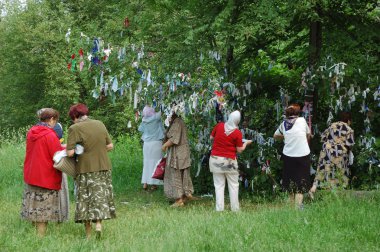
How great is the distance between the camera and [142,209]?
971 centimetres

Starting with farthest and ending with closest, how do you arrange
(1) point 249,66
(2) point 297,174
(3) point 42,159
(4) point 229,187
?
(1) point 249,66, (4) point 229,187, (2) point 297,174, (3) point 42,159

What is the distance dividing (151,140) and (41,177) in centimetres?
447

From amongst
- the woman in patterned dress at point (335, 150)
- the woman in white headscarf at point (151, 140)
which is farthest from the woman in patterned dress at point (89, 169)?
the woman in white headscarf at point (151, 140)

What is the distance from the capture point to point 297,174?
8852 millimetres

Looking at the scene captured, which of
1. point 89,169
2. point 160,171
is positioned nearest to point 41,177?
point 89,169

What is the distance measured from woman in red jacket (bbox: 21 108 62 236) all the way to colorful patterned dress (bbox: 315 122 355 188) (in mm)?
4322

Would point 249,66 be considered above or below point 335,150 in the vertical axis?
above

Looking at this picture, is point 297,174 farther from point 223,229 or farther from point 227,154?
point 223,229

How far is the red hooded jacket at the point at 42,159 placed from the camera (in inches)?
283

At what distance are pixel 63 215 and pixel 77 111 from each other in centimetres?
179

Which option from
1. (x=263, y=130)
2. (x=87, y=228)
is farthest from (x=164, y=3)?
(x=87, y=228)

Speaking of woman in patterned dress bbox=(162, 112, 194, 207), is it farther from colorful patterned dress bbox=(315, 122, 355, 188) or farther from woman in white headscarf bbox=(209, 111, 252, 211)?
colorful patterned dress bbox=(315, 122, 355, 188)

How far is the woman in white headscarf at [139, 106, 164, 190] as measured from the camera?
11328mm

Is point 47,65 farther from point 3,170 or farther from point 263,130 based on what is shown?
point 263,130
